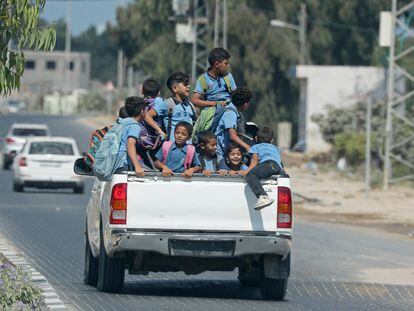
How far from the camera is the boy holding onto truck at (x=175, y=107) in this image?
15469mm

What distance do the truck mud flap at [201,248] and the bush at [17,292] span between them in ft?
6.68

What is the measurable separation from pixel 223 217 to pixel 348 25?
63.0 metres

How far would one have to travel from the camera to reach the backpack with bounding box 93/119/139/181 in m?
14.4

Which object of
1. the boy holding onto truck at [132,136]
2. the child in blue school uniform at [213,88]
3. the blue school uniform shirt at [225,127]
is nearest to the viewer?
the boy holding onto truck at [132,136]

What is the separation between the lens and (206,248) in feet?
45.8

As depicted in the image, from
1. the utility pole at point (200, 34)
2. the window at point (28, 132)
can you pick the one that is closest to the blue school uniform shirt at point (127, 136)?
the window at point (28, 132)

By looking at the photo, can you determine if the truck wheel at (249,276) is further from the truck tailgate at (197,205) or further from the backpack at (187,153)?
the backpack at (187,153)

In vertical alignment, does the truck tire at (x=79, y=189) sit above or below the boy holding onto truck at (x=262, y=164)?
below

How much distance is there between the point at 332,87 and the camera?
6638 cm

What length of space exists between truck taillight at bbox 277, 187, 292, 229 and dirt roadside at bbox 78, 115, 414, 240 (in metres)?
13.1

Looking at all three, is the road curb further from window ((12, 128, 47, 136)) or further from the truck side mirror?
window ((12, 128, 47, 136))

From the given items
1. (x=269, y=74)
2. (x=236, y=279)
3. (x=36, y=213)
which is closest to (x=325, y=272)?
(x=236, y=279)

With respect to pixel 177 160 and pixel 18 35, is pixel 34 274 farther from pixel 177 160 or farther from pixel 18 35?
pixel 18 35

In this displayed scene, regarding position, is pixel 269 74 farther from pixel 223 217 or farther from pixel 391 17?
pixel 223 217
